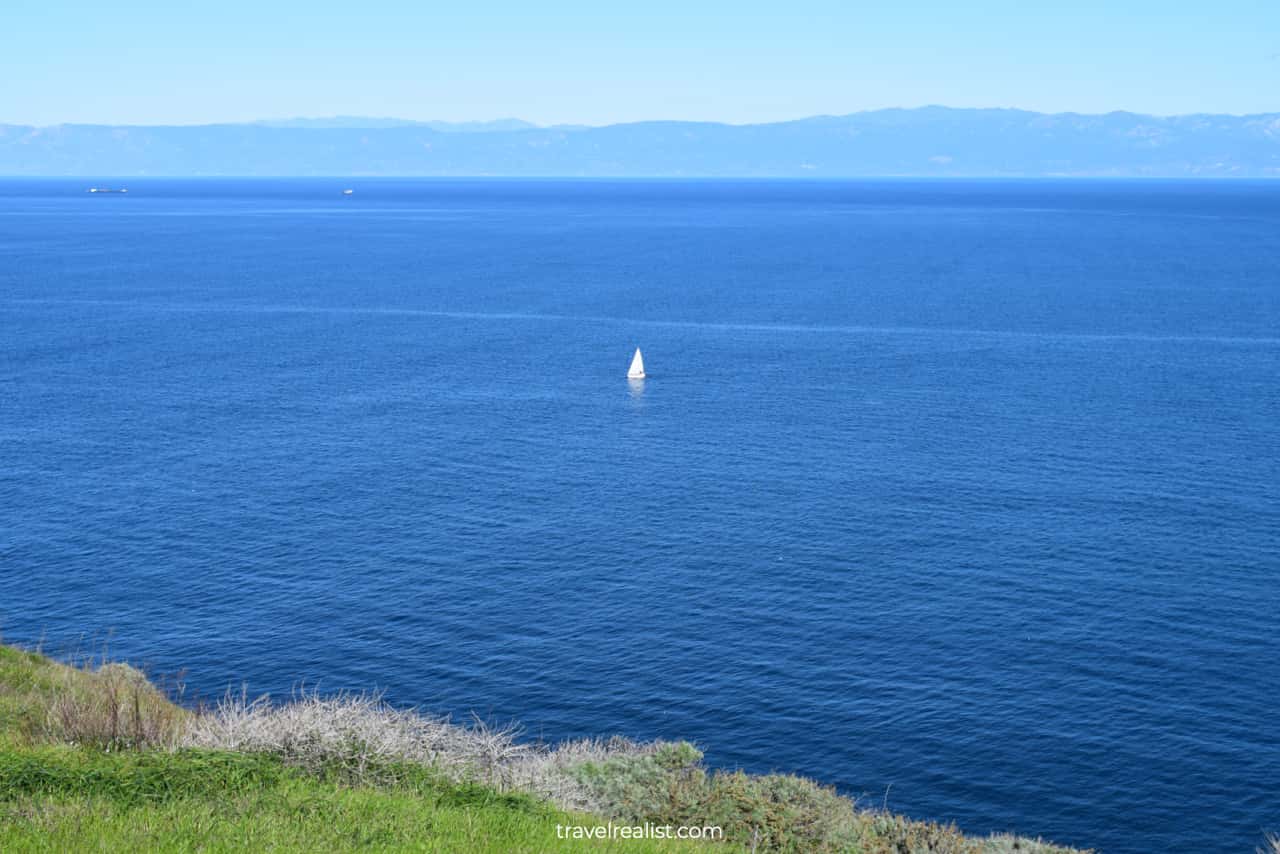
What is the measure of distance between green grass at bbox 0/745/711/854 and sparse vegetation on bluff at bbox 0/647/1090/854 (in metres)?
0.04

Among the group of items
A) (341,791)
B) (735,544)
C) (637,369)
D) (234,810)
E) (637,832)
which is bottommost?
(735,544)

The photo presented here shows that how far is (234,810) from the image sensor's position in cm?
2236

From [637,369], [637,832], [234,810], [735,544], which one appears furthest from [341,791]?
[637,369]

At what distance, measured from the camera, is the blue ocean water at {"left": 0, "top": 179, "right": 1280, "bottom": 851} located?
2127 inches

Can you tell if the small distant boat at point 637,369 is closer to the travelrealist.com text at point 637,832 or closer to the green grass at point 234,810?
the travelrealist.com text at point 637,832

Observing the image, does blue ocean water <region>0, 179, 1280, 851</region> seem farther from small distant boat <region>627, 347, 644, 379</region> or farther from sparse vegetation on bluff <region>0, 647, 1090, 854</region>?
sparse vegetation on bluff <region>0, 647, 1090, 854</region>

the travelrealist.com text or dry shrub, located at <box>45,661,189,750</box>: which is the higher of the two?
dry shrub, located at <box>45,661,189,750</box>

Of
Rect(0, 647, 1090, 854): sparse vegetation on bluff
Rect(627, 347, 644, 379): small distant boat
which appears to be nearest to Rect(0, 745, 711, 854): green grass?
Rect(0, 647, 1090, 854): sparse vegetation on bluff

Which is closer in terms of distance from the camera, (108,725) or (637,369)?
(108,725)

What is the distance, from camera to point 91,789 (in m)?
22.6

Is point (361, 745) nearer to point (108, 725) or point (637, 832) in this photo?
point (108, 725)

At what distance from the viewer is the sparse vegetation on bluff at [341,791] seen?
21344 millimetres

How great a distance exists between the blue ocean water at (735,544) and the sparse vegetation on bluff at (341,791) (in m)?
20.6

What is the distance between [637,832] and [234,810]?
7542 millimetres
